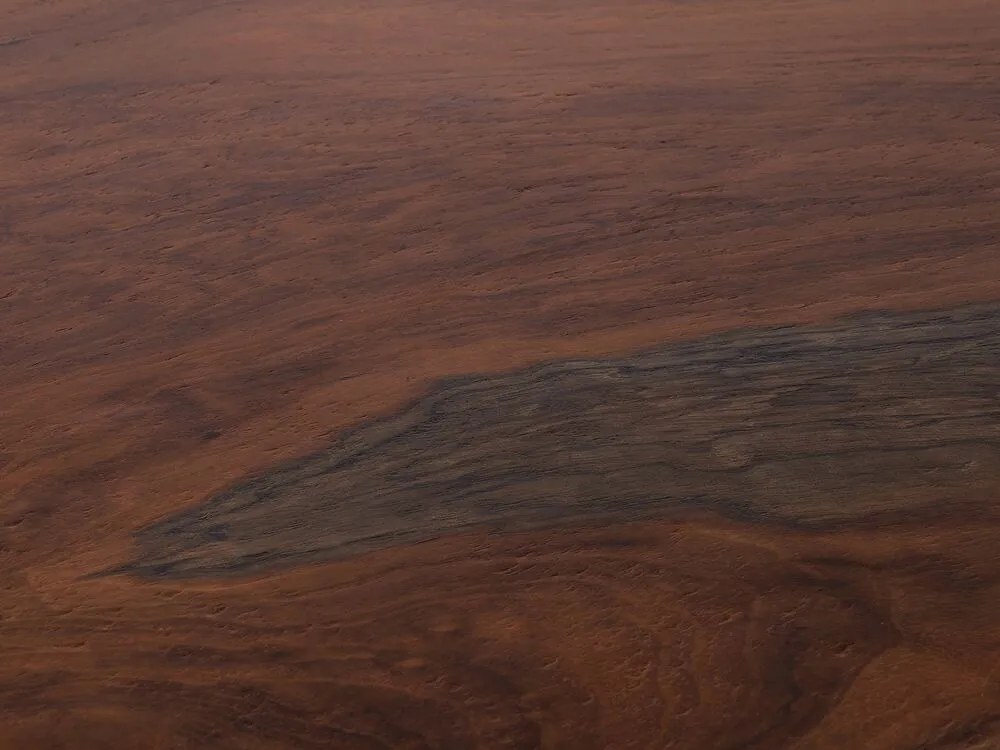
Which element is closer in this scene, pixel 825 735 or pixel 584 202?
pixel 825 735

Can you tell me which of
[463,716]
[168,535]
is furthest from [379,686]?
[168,535]

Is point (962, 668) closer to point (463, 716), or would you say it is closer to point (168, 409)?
point (463, 716)

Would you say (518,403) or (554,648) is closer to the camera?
(554,648)

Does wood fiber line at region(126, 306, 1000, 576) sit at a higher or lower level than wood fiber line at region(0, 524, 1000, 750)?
higher

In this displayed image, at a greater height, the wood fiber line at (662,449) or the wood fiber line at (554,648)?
the wood fiber line at (662,449)
